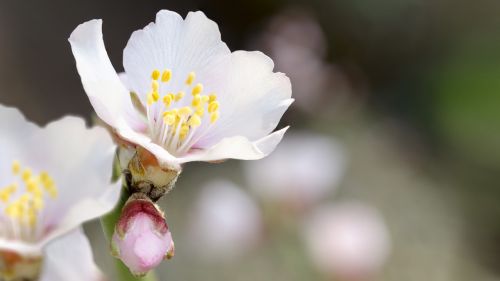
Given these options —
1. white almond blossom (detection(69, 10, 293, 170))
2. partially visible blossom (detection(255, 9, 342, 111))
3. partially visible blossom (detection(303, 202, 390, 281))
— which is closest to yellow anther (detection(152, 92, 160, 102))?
white almond blossom (detection(69, 10, 293, 170))

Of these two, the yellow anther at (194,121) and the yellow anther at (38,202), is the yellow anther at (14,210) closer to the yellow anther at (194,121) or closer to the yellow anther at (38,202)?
the yellow anther at (38,202)

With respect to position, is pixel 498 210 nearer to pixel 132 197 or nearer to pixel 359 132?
pixel 359 132

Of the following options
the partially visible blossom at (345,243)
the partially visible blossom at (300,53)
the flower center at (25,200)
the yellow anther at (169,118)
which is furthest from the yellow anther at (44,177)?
the partially visible blossom at (300,53)

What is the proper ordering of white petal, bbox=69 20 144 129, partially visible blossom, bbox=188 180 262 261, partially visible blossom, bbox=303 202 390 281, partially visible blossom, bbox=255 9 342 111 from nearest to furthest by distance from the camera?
white petal, bbox=69 20 144 129 < partially visible blossom, bbox=303 202 390 281 < partially visible blossom, bbox=188 180 262 261 < partially visible blossom, bbox=255 9 342 111

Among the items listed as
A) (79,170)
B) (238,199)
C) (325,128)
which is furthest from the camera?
(325,128)

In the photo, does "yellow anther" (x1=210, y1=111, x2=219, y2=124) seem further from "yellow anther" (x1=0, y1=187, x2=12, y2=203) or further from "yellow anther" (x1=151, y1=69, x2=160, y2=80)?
"yellow anther" (x1=0, y1=187, x2=12, y2=203)

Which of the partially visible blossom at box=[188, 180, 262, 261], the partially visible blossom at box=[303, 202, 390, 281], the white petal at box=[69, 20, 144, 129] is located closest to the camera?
the white petal at box=[69, 20, 144, 129]

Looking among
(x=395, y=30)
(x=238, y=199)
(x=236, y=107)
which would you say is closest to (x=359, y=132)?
A: (x=395, y=30)
